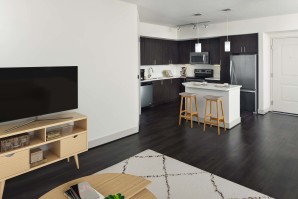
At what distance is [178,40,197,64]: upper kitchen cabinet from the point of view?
8.19 meters

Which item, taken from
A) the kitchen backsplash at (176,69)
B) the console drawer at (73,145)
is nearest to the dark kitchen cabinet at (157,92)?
the kitchen backsplash at (176,69)

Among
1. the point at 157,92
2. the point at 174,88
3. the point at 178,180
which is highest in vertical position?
the point at 174,88

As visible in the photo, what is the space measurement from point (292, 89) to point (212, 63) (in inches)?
99.6

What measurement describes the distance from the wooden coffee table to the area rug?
0.67 metres

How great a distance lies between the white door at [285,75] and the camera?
6.14 meters

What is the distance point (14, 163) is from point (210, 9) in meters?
4.99

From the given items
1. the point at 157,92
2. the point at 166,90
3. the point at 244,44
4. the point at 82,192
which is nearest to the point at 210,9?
the point at 244,44

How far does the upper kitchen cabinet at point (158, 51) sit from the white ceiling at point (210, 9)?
3.54 feet

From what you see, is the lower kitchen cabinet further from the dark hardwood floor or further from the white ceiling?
the white ceiling

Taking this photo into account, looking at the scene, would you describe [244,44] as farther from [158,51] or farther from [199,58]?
[158,51]

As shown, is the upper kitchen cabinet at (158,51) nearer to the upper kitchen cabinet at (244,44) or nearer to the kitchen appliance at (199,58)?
the kitchen appliance at (199,58)

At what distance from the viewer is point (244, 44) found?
658cm

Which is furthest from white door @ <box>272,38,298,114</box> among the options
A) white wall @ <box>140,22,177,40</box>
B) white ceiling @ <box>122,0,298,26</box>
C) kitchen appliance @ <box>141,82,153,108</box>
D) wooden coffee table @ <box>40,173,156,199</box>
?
wooden coffee table @ <box>40,173,156,199</box>

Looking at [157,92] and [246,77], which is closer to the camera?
[246,77]
